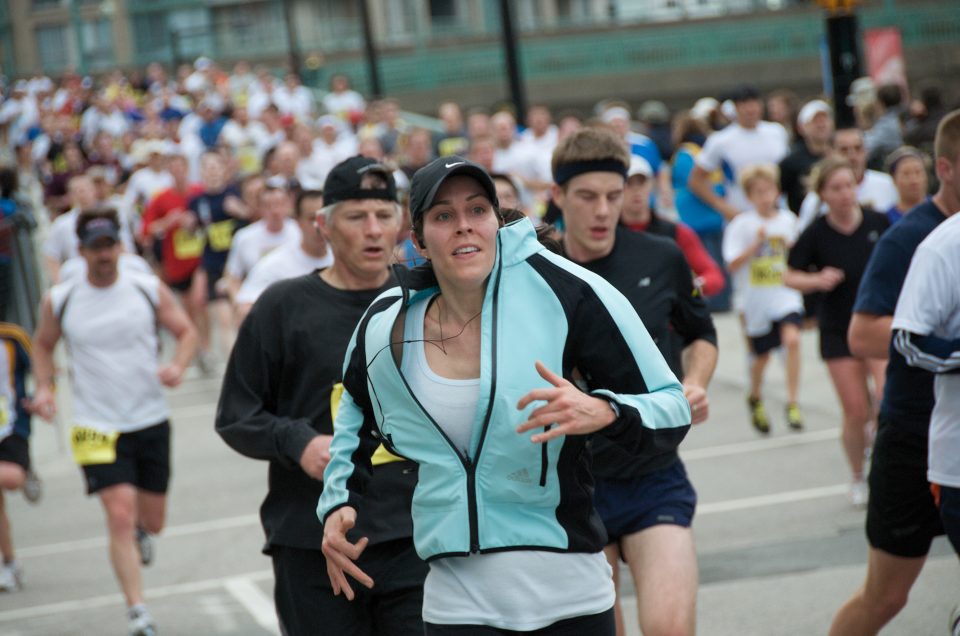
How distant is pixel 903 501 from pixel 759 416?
20.7 ft

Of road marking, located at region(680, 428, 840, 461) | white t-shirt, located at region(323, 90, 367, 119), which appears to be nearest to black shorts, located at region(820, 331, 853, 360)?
road marking, located at region(680, 428, 840, 461)

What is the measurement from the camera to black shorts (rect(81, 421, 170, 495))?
828 centimetres

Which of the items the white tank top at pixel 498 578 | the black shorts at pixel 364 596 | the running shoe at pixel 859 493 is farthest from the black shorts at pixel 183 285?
the white tank top at pixel 498 578

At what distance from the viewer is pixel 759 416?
1151 centimetres

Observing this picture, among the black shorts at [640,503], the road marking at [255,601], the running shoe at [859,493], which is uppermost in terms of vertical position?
the black shorts at [640,503]

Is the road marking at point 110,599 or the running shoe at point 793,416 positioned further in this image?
the running shoe at point 793,416

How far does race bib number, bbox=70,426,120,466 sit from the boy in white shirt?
5.15 m

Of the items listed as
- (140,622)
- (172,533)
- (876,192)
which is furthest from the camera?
(876,192)

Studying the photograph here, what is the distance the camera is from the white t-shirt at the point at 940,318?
4629mm

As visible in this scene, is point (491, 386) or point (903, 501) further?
point (903, 501)

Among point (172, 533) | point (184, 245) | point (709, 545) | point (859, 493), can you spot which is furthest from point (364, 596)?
point (184, 245)

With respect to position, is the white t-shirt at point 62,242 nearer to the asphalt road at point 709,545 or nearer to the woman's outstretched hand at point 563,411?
the asphalt road at point 709,545

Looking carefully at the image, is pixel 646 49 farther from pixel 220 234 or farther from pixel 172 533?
pixel 172 533

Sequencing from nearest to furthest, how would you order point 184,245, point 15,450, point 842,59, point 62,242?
point 15,450 < point 842,59 < point 62,242 < point 184,245
